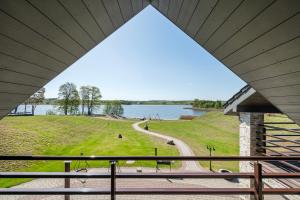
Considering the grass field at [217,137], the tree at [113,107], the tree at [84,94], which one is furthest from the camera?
the tree at [113,107]

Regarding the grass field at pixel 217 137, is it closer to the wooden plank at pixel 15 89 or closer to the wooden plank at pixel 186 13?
the wooden plank at pixel 186 13

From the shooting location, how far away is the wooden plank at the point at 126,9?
8.89ft

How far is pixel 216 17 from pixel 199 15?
0.88ft

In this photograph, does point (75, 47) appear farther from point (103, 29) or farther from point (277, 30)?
point (277, 30)

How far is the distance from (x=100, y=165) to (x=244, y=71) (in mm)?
10757

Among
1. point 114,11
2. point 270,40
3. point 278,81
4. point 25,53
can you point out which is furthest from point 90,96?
point 270,40

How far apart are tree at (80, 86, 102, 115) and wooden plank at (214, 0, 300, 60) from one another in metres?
45.9

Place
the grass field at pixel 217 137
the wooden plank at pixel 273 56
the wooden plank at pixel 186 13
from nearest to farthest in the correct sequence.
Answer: the wooden plank at pixel 273 56
the wooden plank at pixel 186 13
the grass field at pixel 217 137

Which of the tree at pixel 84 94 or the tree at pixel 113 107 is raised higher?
the tree at pixel 84 94

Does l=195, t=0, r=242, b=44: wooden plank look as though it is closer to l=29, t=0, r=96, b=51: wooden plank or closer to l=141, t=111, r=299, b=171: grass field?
l=29, t=0, r=96, b=51: wooden plank

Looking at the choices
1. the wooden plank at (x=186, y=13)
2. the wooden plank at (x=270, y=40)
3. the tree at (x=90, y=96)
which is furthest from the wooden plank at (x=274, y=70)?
the tree at (x=90, y=96)

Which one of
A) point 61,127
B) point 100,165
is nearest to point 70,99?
point 61,127

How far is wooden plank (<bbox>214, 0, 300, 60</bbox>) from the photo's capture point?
1.63m

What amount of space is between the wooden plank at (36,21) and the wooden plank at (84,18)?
221 mm
